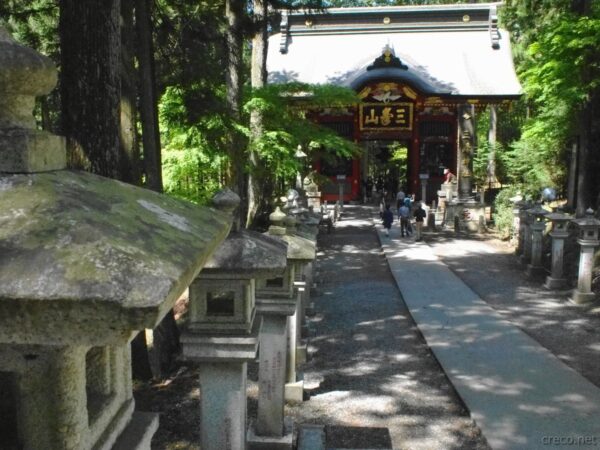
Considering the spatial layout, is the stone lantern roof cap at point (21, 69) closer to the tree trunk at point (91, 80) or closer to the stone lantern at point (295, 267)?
the stone lantern at point (295, 267)

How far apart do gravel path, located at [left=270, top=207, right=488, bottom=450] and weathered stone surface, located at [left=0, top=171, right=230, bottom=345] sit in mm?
4476

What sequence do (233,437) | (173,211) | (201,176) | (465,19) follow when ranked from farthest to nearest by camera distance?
(465,19), (201,176), (233,437), (173,211)

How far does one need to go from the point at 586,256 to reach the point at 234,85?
760cm

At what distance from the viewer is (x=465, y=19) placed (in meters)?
26.0

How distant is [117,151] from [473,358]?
5.12m

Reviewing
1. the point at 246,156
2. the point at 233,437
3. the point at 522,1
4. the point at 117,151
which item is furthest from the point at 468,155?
the point at 233,437

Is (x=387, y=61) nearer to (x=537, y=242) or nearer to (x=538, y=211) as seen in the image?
(x=538, y=211)

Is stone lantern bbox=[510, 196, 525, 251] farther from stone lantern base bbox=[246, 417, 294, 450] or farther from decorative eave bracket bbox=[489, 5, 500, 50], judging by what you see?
decorative eave bracket bbox=[489, 5, 500, 50]

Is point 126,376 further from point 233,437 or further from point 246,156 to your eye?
point 246,156

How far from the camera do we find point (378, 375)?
6.91 metres

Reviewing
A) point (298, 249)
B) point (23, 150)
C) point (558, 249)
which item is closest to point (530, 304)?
point (558, 249)

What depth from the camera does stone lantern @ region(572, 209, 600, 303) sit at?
974 centimetres

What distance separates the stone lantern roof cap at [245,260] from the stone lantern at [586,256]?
8476mm

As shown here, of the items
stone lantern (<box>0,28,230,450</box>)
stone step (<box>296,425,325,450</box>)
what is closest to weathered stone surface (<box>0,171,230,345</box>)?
stone lantern (<box>0,28,230,450</box>)
